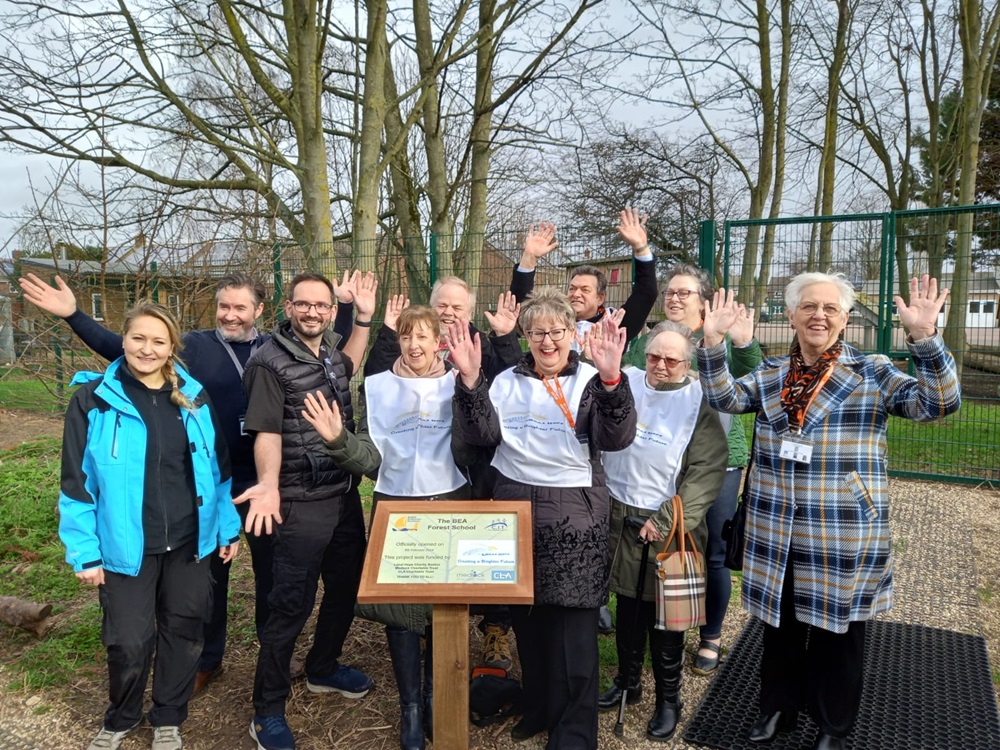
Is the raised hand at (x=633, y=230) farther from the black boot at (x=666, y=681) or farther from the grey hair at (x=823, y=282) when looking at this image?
the black boot at (x=666, y=681)

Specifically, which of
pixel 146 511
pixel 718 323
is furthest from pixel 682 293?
pixel 146 511

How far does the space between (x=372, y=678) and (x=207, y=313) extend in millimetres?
4653

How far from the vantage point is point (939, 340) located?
94.4 inches

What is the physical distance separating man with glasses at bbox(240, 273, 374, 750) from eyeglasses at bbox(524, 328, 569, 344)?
2.81 ft

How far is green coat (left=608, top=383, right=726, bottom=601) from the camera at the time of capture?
9.68 ft

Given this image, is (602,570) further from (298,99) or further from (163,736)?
(298,99)

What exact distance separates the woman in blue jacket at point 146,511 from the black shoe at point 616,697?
6.18ft

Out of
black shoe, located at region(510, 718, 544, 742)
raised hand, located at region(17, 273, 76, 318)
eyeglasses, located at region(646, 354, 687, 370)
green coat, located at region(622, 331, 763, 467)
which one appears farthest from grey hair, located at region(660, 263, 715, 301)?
raised hand, located at region(17, 273, 76, 318)

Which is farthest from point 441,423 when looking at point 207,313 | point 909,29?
point 909,29

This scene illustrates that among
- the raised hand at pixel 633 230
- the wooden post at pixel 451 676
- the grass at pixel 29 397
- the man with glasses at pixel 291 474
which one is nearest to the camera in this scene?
the wooden post at pixel 451 676

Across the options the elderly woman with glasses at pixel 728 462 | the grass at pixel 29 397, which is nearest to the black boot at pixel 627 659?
the elderly woman with glasses at pixel 728 462

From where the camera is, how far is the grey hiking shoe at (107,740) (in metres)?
2.95

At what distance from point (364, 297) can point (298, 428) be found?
106cm

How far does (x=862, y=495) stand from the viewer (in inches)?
102
